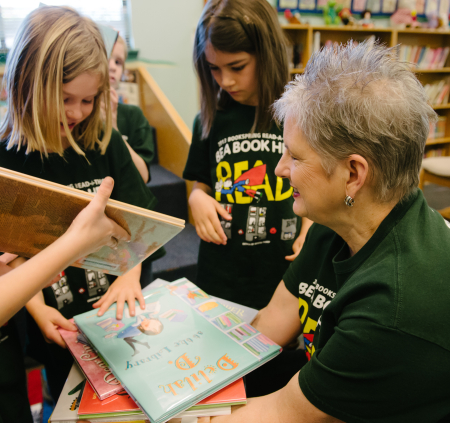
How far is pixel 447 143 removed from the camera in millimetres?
5336

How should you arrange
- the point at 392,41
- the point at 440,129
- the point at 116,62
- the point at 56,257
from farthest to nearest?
1. the point at 440,129
2. the point at 392,41
3. the point at 116,62
4. the point at 56,257

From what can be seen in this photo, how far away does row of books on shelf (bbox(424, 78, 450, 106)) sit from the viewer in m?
5.00

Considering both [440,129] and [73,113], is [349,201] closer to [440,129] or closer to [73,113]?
[73,113]

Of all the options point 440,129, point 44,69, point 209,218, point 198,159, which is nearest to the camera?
point 44,69

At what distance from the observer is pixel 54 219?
66cm

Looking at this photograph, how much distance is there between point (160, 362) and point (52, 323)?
36 centimetres

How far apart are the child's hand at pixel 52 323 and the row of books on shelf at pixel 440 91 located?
5.63m

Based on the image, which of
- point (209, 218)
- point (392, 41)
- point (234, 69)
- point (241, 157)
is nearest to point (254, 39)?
point (234, 69)

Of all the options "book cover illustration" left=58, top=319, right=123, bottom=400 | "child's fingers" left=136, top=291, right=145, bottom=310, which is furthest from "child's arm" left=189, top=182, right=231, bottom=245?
"book cover illustration" left=58, top=319, right=123, bottom=400

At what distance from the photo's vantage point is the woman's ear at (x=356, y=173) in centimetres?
65

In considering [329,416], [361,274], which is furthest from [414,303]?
[329,416]

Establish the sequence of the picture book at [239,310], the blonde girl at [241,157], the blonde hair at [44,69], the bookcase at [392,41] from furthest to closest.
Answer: the bookcase at [392,41]
the blonde girl at [241,157]
the picture book at [239,310]
the blonde hair at [44,69]

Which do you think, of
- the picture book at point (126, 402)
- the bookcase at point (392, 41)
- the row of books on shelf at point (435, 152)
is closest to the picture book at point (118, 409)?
the picture book at point (126, 402)

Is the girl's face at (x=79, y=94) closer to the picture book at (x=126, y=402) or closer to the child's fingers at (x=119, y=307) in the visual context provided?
the child's fingers at (x=119, y=307)
